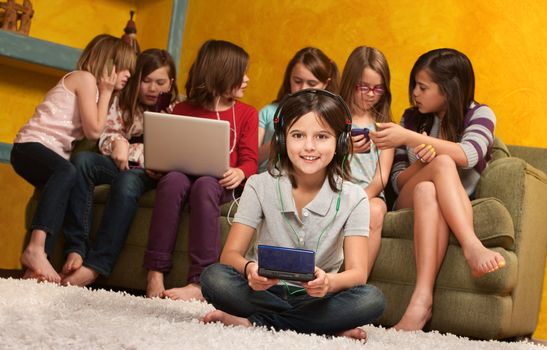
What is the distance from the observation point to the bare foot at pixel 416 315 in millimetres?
2123

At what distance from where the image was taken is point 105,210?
2.63 metres

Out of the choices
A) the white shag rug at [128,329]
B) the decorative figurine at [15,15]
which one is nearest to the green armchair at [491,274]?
the white shag rug at [128,329]

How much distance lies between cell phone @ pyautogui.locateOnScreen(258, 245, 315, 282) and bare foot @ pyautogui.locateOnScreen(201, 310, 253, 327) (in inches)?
10.7

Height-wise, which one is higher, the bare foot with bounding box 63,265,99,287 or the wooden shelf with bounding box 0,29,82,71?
the wooden shelf with bounding box 0,29,82,71

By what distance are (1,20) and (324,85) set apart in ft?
5.35

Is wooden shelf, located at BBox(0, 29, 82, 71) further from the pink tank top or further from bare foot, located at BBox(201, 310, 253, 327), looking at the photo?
bare foot, located at BBox(201, 310, 253, 327)

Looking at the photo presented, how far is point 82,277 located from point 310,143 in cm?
115

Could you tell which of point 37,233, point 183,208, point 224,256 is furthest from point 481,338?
point 37,233

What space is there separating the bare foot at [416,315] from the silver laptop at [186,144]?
2.49 ft

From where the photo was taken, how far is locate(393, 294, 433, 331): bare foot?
2.12 m

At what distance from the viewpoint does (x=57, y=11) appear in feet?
12.9

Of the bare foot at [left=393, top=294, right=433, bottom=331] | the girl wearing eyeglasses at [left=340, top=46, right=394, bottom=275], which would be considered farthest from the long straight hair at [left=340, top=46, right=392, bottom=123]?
the bare foot at [left=393, top=294, right=433, bottom=331]

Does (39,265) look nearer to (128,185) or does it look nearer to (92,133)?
(128,185)

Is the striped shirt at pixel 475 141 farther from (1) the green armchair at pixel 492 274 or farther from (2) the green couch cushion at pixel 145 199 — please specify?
(2) the green couch cushion at pixel 145 199
